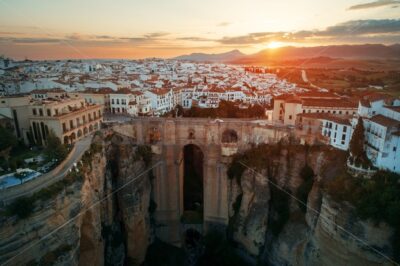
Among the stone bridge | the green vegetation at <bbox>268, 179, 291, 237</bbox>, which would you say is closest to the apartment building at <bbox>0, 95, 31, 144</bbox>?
the stone bridge

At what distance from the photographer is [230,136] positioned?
87.4ft

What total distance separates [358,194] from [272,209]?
7917 mm

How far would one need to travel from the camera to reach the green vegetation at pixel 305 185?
20.4 metres

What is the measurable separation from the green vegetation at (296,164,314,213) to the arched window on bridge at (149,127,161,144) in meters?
12.7

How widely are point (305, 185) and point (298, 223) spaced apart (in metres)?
2.80

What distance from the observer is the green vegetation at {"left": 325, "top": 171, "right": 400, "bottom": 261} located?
14.6 metres

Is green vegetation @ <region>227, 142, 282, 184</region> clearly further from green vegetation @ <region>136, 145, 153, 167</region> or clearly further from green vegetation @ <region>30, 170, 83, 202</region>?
green vegetation @ <region>30, 170, 83, 202</region>

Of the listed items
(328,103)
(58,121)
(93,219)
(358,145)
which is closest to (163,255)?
(93,219)

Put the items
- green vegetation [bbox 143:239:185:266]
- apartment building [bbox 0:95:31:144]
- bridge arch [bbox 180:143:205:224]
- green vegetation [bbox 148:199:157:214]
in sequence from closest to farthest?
apartment building [bbox 0:95:31:144] → green vegetation [bbox 143:239:185:266] → green vegetation [bbox 148:199:157:214] → bridge arch [bbox 180:143:205:224]

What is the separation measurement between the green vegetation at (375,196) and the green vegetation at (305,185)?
3.27 metres

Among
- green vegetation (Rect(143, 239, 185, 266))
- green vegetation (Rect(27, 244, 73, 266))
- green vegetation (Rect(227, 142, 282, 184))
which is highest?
green vegetation (Rect(227, 142, 282, 184))

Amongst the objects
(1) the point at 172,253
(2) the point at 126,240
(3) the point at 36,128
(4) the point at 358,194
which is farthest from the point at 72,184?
(4) the point at 358,194

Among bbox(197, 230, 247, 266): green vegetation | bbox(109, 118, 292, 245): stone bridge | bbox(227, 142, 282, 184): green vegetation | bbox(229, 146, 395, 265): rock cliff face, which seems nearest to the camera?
bbox(229, 146, 395, 265): rock cliff face

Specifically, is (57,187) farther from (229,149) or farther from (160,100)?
(160,100)
